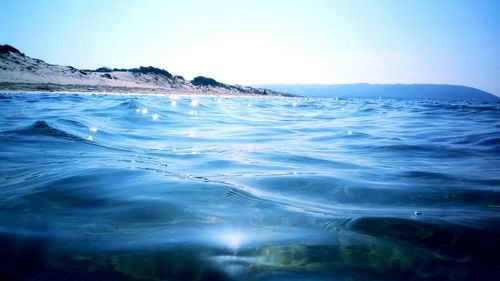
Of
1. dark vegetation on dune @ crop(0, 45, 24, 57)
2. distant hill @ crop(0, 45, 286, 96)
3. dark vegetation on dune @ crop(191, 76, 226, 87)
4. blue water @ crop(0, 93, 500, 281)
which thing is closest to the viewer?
blue water @ crop(0, 93, 500, 281)

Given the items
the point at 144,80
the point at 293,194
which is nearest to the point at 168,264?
the point at 293,194

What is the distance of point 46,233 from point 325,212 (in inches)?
74.7

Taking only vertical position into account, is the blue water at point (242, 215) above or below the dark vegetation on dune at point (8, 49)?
below

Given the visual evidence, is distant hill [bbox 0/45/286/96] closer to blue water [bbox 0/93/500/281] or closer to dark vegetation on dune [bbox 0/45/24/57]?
dark vegetation on dune [bbox 0/45/24/57]

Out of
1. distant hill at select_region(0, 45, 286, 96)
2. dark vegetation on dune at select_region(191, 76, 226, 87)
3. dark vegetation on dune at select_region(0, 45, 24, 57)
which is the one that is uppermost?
dark vegetation on dune at select_region(0, 45, 24, 57)

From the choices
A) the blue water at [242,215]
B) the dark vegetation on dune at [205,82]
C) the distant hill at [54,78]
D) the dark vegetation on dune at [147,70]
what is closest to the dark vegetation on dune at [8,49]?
the distant hill at [54,78]

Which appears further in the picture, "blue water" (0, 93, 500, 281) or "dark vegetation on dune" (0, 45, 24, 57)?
"dark vegetation on dune" (0, 45, 24, 57)

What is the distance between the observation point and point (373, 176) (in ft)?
12.0

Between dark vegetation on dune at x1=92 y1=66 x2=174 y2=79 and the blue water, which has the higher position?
dark vegetation on dune at x1=92 y1=66 x2=174 y2=79

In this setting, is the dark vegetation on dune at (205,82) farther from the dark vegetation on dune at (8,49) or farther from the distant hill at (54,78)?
the dark vegetation on dune at (8,49)

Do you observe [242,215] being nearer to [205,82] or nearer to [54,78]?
[54,78]

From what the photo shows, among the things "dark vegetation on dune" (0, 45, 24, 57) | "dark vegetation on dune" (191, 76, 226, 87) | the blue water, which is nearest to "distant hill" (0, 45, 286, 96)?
"dark vegetation on dune" (0, 45, 24, 57)

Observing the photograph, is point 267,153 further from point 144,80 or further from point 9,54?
point 144,80

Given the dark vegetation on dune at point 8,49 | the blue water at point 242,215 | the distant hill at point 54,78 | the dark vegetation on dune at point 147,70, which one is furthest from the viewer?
the dark vegetation on dune at point 147,70
